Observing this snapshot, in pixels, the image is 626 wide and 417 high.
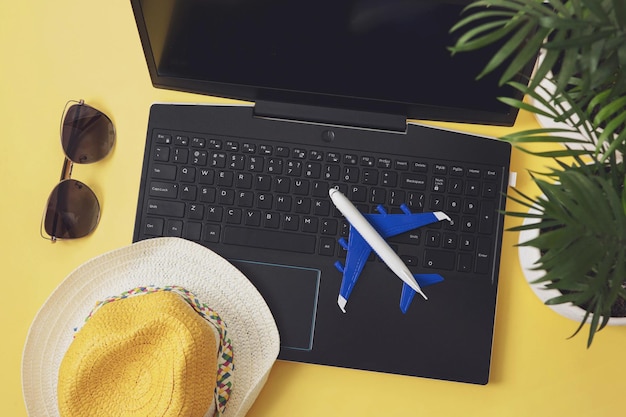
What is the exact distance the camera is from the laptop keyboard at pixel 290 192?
80cm

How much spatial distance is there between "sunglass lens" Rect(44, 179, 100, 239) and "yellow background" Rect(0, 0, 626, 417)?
0.01 metres

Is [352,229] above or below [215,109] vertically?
below

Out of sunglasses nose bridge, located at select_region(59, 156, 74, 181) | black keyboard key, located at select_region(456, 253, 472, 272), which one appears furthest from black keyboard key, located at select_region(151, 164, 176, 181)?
black keyboard key, located at select_region(456, 253, 472, 272)

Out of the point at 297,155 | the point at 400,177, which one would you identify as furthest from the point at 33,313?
the point at 400,177

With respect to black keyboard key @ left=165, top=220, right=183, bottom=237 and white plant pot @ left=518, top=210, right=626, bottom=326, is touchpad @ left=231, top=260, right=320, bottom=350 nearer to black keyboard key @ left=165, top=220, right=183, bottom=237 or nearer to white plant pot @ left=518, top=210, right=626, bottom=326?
black keyboard key @ left=165, top=220, right=183, bottom=237

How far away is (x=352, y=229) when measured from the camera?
2.63 ft

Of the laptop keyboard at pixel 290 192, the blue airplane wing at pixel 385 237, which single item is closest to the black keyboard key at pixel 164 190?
the laptop keyboard at pixel 290 192

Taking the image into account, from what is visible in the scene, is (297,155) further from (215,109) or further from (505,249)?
(505,249)

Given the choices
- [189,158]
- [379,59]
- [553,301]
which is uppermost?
[379,59]

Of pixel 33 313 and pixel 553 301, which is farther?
pixel 33 313

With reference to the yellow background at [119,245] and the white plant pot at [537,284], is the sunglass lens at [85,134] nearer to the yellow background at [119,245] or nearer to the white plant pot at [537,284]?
the yellow background at [119,245]

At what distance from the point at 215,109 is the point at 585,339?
540 mm

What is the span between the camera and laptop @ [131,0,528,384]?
2.62 feet

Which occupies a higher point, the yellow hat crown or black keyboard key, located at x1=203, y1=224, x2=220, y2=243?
black keyboard key, located at x1=203, y1=224, x2=220, y2=243
